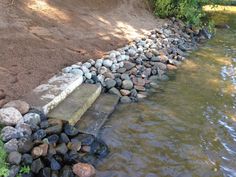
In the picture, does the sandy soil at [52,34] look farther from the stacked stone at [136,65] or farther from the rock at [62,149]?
the rock at [62,149]

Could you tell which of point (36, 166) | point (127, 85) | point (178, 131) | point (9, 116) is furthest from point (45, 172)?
point (127, 85)

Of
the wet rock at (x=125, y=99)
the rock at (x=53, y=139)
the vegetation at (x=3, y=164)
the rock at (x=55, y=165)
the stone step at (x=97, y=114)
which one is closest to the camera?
the vegetation at (x=3, y=164)

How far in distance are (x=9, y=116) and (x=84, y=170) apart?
1105mm

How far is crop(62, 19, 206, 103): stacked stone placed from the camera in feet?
20.6

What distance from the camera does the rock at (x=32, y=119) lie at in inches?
172

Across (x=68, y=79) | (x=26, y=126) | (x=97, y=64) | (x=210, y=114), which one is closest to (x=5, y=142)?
(x=26, y=126)

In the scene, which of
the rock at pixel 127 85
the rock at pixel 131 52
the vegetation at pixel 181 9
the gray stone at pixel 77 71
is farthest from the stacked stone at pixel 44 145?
the vegetation at pixel 181 9

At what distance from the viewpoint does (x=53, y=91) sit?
5184 millimetres

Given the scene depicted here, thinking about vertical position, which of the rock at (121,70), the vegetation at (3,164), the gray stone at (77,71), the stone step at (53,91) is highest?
the gray stone at (77,71)

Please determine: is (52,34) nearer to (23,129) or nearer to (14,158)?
(23,129)

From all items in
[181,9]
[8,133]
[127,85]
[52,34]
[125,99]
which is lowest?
[125,99]

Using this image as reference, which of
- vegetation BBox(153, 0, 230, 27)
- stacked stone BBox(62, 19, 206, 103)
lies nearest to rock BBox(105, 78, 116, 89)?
stacked stone BBox(62, 19, 206, 103)

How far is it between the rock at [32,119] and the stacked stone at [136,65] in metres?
1.62

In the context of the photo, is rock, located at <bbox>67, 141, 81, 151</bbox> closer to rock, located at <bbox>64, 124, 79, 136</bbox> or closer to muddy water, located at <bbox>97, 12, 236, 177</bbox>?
rock, located at <bbox>64, 124, 79, 136</bbox>
